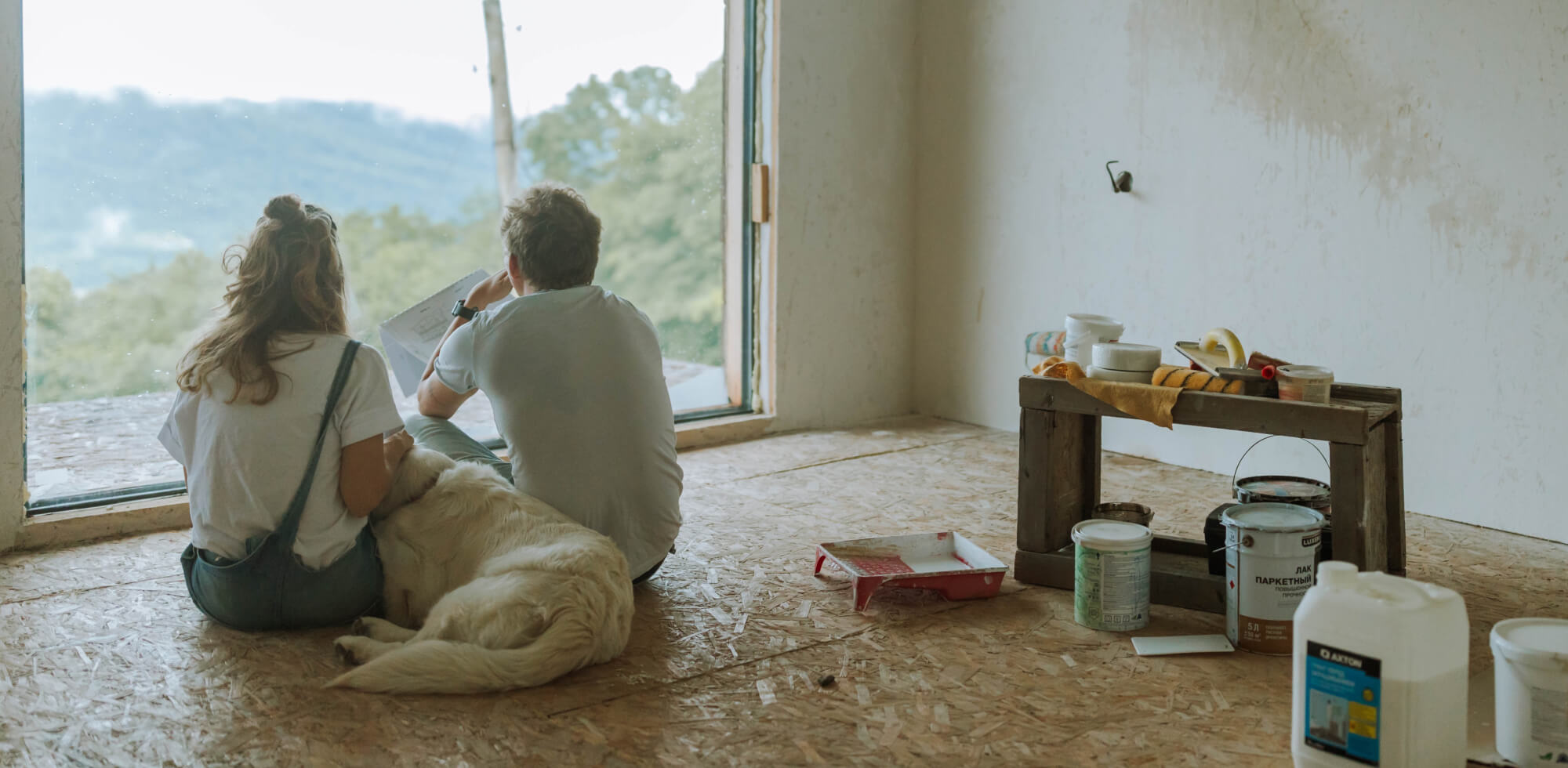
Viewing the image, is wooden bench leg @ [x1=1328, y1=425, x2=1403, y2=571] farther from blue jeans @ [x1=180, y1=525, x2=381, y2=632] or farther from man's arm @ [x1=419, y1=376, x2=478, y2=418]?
blue jeans @ [x1=180, y1=525, x2=381, y2=632]

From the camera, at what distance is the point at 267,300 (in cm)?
230

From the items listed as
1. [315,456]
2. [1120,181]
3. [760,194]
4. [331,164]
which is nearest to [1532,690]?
[315,456]

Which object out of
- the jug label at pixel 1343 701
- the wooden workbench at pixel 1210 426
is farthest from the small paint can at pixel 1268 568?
the jug label at pixel 1343 701

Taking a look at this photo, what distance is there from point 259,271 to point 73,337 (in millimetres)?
2108

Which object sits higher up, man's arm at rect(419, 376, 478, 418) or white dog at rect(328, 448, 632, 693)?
man's arm at rect(419, 376, 478, 418)

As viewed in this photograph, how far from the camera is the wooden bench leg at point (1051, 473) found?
285 cm

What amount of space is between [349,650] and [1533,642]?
2176 mm

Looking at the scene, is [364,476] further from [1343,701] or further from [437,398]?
[1343,701]

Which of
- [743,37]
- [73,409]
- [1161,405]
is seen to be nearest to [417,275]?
[73,409]

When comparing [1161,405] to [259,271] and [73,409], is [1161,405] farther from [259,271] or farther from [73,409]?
[73,409]

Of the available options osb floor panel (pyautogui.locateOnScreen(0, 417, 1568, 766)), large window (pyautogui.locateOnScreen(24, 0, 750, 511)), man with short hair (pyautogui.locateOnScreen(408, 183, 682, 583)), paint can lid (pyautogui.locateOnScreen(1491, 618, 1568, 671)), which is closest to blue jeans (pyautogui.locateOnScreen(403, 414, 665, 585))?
man with short hair (pyautogui.locateOnScreen(408, 183, 682, 583))

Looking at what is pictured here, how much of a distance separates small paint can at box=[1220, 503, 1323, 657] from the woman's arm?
184cm

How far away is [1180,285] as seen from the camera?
→ 427 centimetres

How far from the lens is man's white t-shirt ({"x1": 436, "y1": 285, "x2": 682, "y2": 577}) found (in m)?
2.54
